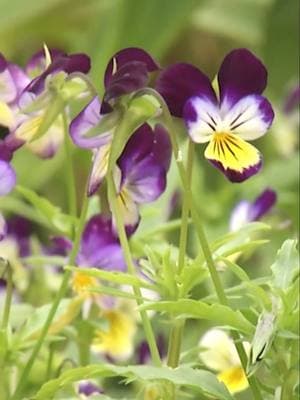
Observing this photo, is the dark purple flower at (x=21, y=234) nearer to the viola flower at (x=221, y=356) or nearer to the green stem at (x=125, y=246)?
the viola flower at (x=221, y=356)

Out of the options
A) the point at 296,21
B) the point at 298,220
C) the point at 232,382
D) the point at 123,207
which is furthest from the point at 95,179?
the point at 296,21

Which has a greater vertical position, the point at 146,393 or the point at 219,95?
the point at 219,95

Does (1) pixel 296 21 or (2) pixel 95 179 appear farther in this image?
(1) pixel 296 21

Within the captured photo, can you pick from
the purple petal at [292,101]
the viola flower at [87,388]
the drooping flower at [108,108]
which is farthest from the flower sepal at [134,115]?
the purple petal at [292,101]

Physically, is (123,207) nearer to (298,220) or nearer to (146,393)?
(146,393)

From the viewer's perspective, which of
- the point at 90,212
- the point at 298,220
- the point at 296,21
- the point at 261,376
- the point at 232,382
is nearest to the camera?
the point at 261,376

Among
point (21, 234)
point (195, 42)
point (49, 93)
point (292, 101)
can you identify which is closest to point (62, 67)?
point (49, 93)

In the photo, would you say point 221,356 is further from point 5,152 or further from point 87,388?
point 5,152

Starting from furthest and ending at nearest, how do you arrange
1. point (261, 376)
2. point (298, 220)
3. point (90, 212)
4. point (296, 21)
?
point (296, 21) → point (298, 220) → point (90, 212) → point (261, 376)
